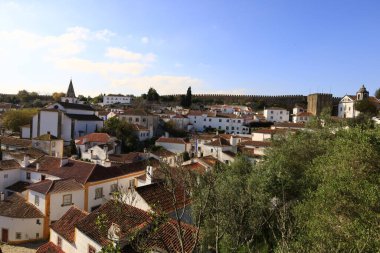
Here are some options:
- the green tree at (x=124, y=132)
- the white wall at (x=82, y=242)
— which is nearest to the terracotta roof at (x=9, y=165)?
the white wall at (x=82, y=242)

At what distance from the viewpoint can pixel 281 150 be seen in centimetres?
2012

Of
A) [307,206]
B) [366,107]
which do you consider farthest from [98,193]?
[366,107]

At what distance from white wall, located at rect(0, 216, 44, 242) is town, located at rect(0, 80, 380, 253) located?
62 millimetres

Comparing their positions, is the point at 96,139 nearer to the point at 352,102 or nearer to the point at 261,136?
the point at 261,136

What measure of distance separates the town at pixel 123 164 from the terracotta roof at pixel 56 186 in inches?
2.7

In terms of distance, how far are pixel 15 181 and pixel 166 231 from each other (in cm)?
2149

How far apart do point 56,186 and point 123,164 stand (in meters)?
7.52

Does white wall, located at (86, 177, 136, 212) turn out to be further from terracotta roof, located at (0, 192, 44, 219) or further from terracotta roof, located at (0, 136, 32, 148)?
terracotta roof, located at (0, 136, 32, 148)

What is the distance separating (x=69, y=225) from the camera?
18219mm

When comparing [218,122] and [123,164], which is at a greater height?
[218,122]

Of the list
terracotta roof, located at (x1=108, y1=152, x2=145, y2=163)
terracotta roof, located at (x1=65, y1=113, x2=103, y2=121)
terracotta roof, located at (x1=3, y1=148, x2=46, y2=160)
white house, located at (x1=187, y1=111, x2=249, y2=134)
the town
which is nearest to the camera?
the town

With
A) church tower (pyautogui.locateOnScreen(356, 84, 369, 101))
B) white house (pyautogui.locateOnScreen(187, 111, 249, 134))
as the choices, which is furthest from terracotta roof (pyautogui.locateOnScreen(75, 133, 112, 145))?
church tower (pyautogui.locateOnScreen(356, 84, 369, 101))

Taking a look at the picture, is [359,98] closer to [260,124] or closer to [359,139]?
[260,124]

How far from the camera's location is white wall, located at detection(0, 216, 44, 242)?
71.8 feet
